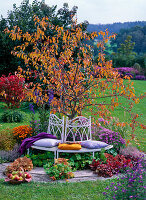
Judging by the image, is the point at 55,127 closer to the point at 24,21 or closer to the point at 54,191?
the point at 54,191

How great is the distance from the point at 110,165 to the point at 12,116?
20.3 feet

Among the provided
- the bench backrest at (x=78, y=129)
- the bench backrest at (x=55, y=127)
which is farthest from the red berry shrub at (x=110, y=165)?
the bench backrest at (x=55, y=127)

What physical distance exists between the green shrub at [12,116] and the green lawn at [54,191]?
5983 mm

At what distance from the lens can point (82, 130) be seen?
6.56m

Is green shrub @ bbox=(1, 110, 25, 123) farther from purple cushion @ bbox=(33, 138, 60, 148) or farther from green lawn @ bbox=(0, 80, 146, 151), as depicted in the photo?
purple cushion @ bbox=(33, 138, 60, 148)

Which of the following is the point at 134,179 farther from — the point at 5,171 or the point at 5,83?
the point at 5,83

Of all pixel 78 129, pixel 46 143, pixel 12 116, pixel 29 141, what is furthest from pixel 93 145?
pixel 12 116

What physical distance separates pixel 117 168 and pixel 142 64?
2264 centimetres

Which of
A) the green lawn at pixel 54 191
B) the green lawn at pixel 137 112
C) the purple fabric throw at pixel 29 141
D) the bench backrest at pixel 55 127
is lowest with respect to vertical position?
the green lawn at pixel 137 112

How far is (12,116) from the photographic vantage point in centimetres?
1065

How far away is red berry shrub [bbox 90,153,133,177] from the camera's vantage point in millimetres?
5199

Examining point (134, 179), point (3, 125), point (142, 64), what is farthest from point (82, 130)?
point (142, 64)

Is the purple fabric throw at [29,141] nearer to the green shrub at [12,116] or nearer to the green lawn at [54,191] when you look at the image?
the green lawn at [54,191]

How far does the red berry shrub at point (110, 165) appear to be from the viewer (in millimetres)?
5199
